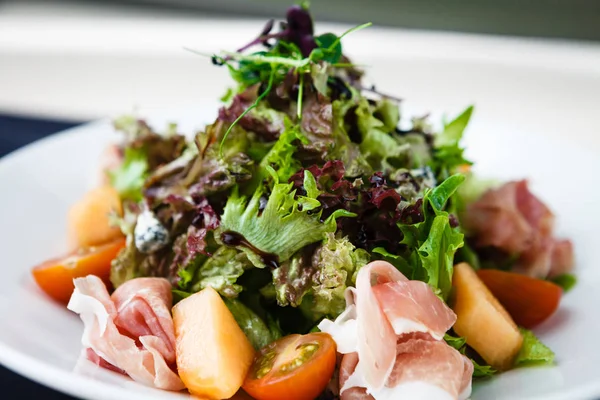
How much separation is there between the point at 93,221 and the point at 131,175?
332 mm

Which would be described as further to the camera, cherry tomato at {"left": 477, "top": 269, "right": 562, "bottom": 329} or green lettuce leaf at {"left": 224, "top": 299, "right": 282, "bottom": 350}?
cherry tomato at {"left": 477, "top": 269, "right": 562, "bottom": 329}

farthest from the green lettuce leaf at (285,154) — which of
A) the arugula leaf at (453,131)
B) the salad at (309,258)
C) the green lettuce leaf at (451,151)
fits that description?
the arugula leaf at (453,131)

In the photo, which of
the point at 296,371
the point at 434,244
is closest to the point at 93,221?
the point at 296,371

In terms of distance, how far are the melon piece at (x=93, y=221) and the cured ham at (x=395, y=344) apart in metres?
1.22

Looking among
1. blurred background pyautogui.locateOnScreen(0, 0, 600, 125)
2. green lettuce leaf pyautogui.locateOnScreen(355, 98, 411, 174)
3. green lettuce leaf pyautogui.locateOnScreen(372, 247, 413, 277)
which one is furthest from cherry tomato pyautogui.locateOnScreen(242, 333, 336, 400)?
blurred background pyautogui.locateOnScreen(0, 0, 600, 125)

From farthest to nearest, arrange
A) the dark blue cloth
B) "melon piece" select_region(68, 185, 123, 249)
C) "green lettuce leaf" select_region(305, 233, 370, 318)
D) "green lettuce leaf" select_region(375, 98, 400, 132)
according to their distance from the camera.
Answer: the dark blue cloth < "melon piece" select_region(68, 185, 123, 249) < "green lettuce leaf" select_region(375, 98, 400, 132) < "green lettuce leaf" select_region(305, 233, 370, 318)

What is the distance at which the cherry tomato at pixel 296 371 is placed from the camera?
1.94 metres

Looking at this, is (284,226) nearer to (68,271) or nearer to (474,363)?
(474,363)

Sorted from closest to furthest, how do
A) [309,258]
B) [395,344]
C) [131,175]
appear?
[395,344], [309,258], [131,175]

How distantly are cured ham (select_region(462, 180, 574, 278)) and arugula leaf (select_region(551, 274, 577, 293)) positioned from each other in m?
0.02

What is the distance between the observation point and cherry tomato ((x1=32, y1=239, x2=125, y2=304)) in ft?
8.53

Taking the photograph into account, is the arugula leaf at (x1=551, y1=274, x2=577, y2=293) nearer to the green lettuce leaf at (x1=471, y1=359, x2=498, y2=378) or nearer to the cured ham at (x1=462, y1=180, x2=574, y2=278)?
the cured ham at (x1=462, y1=180, x2=574, y2=278)

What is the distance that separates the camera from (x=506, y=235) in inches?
112

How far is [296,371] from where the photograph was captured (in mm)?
1938
